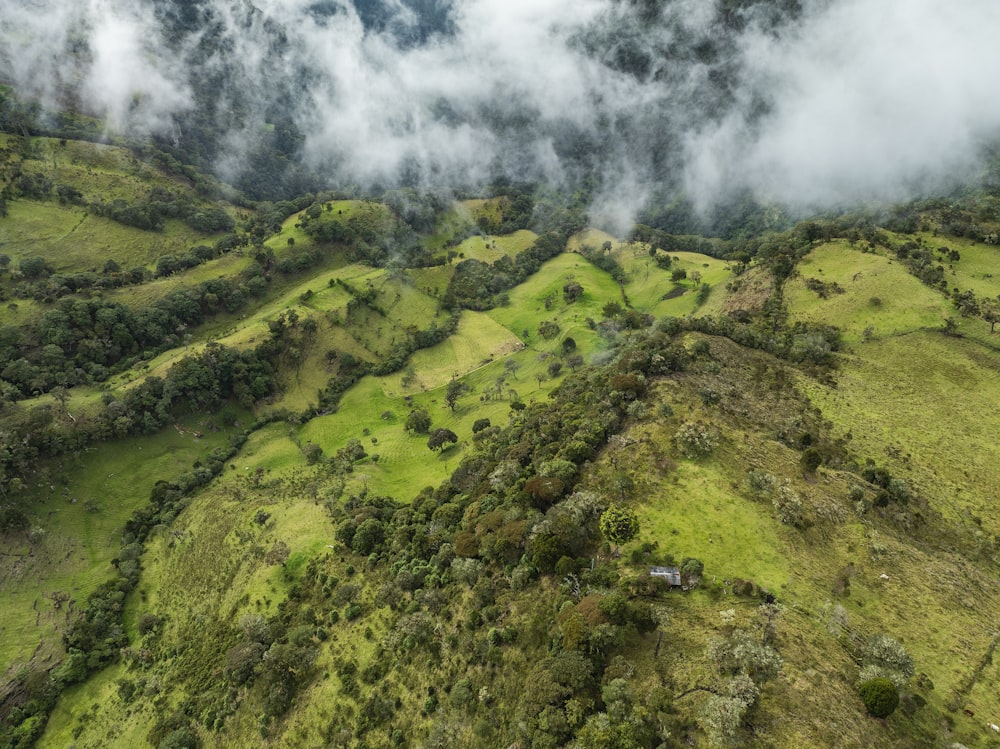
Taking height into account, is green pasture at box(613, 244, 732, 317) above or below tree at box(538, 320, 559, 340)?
above

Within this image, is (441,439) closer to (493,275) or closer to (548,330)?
(548,330)

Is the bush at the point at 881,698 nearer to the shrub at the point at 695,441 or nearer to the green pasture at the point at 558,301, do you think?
the shrub at the point at 695,441

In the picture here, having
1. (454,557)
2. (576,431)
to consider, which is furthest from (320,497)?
(576,431)

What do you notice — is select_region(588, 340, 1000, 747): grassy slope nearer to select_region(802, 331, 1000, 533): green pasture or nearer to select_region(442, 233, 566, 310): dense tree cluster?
select_region(802, 331, 1000, 533): green pasture

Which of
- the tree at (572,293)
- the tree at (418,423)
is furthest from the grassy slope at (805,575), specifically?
the tree at (572,293)

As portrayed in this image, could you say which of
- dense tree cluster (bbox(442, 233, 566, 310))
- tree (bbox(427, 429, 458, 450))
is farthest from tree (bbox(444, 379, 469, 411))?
dense tree cluster (bbox(442, 233, 566, 310))
